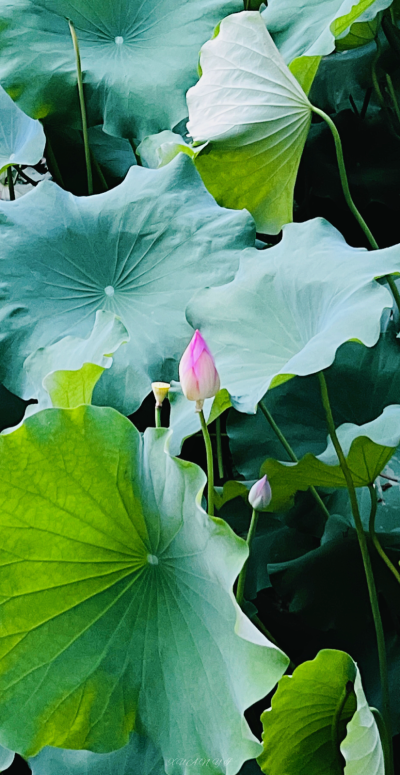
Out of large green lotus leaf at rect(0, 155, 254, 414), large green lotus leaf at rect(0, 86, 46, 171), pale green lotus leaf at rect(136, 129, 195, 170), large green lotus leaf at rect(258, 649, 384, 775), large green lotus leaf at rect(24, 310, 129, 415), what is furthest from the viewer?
large green lotus leaf at rect(0, 86, 46, 171)

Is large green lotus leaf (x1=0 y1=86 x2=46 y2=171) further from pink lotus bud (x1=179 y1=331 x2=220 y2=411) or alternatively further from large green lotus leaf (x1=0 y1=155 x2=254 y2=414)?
pink lotus bud (x1=179 y1=331 x2=220 y2=411)

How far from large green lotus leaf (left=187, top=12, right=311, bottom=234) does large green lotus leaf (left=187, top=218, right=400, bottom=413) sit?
21 cm

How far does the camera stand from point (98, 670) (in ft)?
1.92

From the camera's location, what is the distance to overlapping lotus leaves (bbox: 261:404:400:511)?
0.64 m

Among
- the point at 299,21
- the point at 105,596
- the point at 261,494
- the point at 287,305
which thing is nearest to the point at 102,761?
the point at 105,596

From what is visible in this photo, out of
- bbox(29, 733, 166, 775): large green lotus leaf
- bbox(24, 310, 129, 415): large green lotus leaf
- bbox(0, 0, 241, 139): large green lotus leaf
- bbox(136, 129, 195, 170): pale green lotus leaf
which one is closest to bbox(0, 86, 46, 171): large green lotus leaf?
bbox(0, 0, 241, 139): large green lotus leaf

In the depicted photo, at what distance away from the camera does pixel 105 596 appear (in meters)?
0.60

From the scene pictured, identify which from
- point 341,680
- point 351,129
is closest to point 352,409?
point 341,680

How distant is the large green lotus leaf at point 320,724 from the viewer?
1.69ft

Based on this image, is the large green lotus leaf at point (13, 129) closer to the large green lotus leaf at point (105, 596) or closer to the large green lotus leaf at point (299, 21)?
the large green lotus leaf at point (299, 21)

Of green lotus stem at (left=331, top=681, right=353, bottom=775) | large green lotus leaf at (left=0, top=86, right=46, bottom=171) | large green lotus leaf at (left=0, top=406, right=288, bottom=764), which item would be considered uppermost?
large green lotus leaf at (left=0, top=86, right=46, bottom=171)

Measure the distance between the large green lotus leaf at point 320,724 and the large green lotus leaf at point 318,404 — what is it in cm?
32

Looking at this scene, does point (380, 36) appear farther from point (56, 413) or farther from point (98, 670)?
point (98, 670)

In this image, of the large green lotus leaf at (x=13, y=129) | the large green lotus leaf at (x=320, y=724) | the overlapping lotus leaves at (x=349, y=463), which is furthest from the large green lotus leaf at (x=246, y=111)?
the large green lotus leaf at (x=320, y=724)
